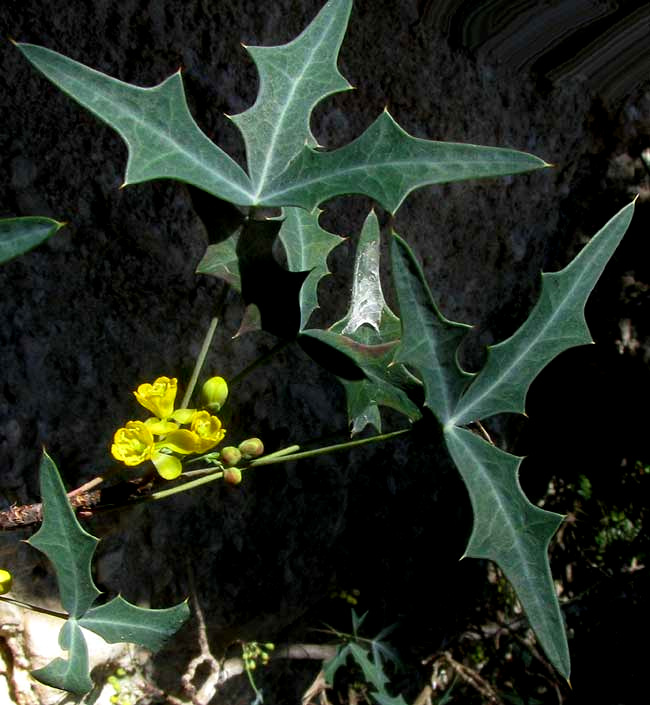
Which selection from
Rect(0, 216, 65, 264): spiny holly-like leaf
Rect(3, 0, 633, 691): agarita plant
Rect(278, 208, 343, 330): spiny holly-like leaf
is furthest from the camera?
Rect(278, 208, 343, 330): spiny holly-like leaf

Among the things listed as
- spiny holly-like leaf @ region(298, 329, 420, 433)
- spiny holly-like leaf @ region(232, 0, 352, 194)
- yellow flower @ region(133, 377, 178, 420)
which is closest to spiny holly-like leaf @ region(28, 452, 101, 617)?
yellow flower @ region(133, 377, 178, 420)

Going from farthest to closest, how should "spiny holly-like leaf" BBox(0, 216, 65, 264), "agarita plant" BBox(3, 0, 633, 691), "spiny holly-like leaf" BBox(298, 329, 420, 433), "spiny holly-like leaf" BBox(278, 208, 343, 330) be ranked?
"spiny holly-like leaf" BBox(278, 208, 343, 330) → "spiny holly-like leaf" BBox(298, 329, 420, 433) → "agarita plant" BBox(3, 0, 633, 691) → "spiny holly-like leaf" BBox(0, 216, 65, 264)

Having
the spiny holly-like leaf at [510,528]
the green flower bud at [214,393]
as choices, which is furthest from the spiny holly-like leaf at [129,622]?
the spiny holly-like leaf at [510,528]

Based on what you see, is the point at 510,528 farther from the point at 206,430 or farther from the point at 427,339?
the point at 206,430

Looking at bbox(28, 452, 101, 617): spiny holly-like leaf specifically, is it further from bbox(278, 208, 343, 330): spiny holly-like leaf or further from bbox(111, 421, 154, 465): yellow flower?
bbox(278, 208, 343, 330): spiny holly-like leaf

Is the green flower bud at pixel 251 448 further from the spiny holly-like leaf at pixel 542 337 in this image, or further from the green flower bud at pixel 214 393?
the spiny holly-like leaf at pixel 542 337

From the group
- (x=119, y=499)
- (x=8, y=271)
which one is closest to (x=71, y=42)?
(x=8, y=271)

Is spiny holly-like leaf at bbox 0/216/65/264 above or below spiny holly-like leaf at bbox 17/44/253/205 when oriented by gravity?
below

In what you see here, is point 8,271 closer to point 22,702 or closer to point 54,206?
point 54,206
